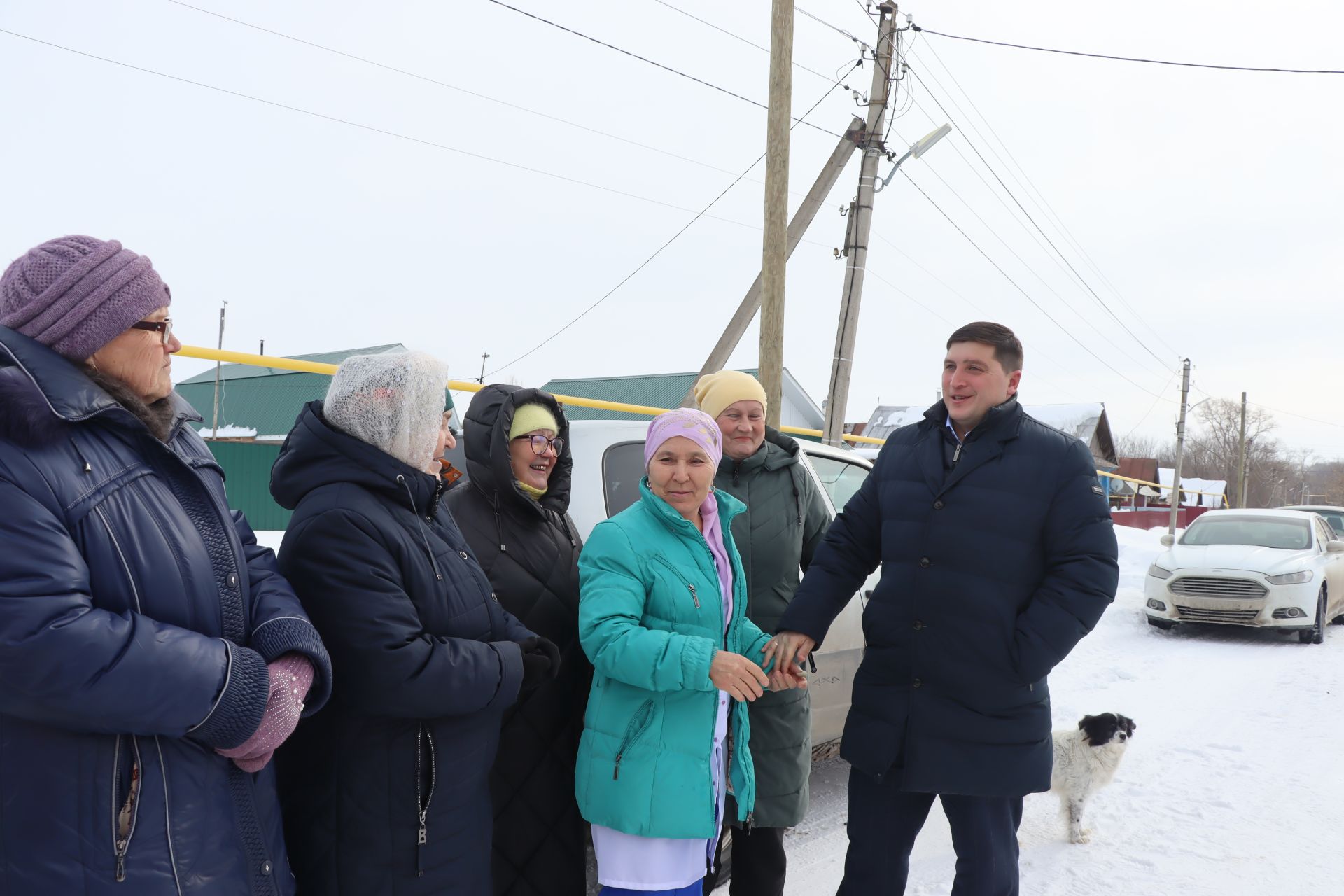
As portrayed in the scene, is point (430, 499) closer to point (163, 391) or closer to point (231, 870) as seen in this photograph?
point (163, 391)

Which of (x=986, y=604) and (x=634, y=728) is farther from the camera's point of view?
(x=986, y=604)

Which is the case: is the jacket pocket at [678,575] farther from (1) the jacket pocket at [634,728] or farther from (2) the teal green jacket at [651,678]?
(1) the jacket pocket at [634,728]

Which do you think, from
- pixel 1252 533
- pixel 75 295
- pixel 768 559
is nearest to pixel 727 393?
pixel 768 559

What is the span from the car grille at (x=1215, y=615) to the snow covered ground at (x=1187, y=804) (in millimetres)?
1399

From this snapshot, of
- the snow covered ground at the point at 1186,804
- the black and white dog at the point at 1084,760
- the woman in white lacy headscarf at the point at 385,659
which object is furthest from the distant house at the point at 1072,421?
the woman in white lacy headscarf at the point at 385,659

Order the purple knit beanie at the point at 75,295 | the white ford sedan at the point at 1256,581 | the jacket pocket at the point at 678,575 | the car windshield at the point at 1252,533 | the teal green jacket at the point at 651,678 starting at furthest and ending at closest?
the car windshield at the point at 1252,533
the white ford sedan at the point at 1256,581
the jacket pocket at the point at 678,575
the teal green jacket at the point at 651,678
the purple knit beanie at the point at 75,295

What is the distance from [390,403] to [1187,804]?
4.38 meters

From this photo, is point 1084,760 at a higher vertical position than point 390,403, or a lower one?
lower

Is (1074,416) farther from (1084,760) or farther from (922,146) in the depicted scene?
(1084,760)

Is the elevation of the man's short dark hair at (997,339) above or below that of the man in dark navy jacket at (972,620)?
above

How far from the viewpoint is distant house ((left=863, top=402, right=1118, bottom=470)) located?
40031 millimetres

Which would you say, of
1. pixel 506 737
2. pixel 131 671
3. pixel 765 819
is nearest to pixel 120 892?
pixel 131 671

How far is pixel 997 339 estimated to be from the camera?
258 cm

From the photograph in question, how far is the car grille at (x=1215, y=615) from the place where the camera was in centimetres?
901
